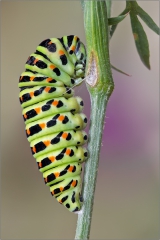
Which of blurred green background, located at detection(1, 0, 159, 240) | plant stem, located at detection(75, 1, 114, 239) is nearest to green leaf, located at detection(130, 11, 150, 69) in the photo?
plant stem, located at detection(75, 1, 114, 239)

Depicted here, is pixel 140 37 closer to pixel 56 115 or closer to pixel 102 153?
pixel 56 115

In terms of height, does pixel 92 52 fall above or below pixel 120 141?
above

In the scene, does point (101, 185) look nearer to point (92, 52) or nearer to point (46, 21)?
point (46, 21)

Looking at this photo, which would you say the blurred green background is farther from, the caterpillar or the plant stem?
the plant stem

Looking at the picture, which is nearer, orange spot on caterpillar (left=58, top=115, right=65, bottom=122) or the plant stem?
the plant stem

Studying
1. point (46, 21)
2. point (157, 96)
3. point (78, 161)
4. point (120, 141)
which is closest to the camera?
point (78, 161)

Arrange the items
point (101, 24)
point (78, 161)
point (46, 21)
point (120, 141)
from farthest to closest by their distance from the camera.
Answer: point (46, 21)
point (120, 141)
point (78, 161)
point (101, 24)

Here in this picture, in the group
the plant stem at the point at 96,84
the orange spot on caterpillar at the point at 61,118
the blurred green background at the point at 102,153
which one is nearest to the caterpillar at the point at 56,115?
the orange spot on caterpillar at the point at 61,118

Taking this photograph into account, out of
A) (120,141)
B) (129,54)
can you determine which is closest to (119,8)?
(129,54)
